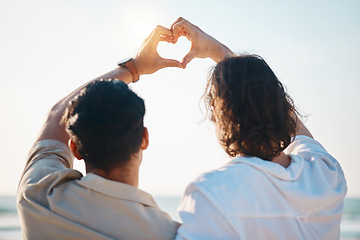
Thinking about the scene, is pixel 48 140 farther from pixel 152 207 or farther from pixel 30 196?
pixel 152 207

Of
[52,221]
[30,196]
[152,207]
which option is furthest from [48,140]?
[152,207]

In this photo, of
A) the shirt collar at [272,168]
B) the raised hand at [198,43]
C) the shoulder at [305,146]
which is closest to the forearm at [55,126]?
the raised hand at [198,43]

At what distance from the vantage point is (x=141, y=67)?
9.20 ft

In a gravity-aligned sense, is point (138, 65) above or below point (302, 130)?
above

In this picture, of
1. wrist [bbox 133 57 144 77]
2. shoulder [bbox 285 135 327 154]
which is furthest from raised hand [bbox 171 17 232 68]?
shoulder [bbox 285 135 327 154]

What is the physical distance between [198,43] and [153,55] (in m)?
0.32

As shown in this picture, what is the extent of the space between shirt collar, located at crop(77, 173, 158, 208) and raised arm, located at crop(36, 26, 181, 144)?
1.63 feet

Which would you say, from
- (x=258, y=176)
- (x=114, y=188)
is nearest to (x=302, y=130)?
(x=258, y=176)

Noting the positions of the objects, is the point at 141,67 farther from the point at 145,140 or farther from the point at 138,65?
the point at 145,140

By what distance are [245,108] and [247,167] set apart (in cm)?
32

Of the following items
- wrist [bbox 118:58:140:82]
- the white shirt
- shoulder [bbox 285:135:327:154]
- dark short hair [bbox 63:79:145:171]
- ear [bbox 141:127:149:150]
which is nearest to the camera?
the white shirt

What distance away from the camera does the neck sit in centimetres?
193

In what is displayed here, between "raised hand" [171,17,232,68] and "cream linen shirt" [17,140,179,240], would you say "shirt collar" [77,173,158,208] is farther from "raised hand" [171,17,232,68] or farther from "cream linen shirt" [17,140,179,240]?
"raised hand" [171,17,232,68]

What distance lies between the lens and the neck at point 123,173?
193 cm
